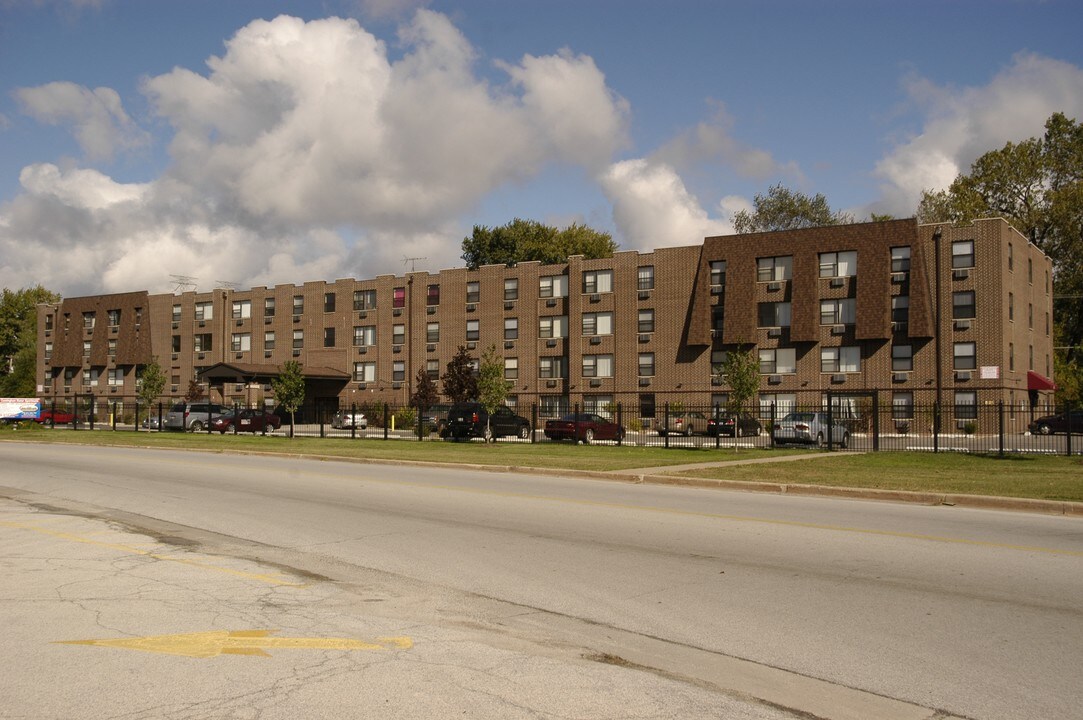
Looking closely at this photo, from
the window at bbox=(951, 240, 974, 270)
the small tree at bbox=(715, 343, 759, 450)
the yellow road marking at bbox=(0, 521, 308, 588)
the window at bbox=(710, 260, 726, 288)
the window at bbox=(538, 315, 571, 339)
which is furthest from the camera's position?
the window at bbox=(538, 315, 571, 339)

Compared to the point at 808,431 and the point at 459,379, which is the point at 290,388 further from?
the point at 808,431

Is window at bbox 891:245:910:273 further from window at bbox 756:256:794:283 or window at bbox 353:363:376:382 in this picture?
window at bbox 353:363:376:382

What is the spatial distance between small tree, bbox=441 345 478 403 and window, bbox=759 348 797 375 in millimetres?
18424

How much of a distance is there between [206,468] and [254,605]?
16730 millimetres

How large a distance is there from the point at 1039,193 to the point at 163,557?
7300 centimetres

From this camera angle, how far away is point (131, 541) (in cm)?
1141

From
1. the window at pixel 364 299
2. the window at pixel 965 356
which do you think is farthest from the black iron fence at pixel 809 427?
the window at pixel 364 299

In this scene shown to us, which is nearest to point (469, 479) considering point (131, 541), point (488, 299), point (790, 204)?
point (131, 541)

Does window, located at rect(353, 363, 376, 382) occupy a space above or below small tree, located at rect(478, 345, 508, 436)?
above

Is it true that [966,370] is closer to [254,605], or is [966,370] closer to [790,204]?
[790,204]

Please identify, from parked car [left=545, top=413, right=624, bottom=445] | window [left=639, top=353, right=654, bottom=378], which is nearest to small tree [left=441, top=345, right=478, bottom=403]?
window [left=639, top=353, right=654, bottom=378]

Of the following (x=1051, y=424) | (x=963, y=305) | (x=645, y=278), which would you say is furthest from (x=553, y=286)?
(x=1051, y=424)

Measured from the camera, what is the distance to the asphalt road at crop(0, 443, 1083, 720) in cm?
A: 573

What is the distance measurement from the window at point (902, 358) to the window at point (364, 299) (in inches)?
1489
